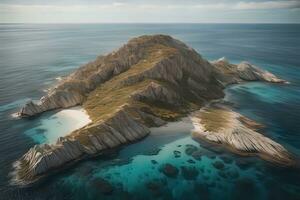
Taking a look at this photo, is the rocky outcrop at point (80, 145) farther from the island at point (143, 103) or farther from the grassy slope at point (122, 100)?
the grassy slope at point (122, 100)

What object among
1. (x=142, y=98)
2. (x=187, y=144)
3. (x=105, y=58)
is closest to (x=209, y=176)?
(x=187, y=144)

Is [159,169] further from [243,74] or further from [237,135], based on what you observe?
[243,74]

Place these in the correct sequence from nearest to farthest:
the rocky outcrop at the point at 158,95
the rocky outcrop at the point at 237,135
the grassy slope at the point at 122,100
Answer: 1. the rocky outcrop at the point at 237,135
2. the grassy slope at the point at 122,100
3. the rocky outcrop at the point at 158,95

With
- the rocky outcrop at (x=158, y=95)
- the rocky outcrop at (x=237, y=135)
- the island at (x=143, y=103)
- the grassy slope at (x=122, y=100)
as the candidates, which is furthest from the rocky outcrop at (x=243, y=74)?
the rocky outcrop at (x=237, y=135)

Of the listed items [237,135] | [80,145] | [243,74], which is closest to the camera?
[80,145]

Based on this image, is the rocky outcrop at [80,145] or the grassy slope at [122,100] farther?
the grassy slope at [122,100]

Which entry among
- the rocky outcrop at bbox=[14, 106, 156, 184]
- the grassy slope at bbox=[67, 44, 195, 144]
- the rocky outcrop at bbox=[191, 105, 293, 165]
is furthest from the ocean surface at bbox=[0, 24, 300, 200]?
the grassy slope at bbox=[67, 44, 195, 144]

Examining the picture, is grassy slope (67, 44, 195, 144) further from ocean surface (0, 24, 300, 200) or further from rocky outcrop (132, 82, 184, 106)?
ocean surface (0, 24, 300, 200)

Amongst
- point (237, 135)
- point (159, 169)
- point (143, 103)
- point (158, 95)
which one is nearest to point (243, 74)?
point (158, 95)
